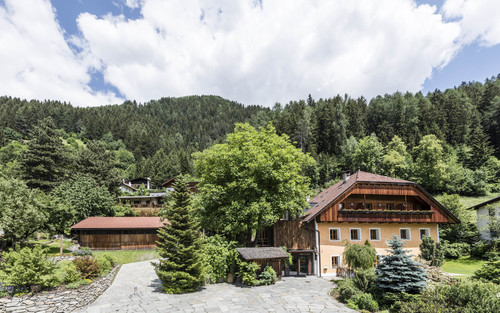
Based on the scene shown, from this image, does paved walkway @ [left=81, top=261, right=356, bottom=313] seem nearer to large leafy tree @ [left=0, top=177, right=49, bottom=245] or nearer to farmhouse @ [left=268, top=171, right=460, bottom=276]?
farmhouse @ [left=268, top=171, right=460, bottom=276]

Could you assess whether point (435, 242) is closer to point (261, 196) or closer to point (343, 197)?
point (343, 197)

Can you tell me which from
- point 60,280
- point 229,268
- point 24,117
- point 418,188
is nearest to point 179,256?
point 229,268

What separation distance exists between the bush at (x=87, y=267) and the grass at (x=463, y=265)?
32059 mm

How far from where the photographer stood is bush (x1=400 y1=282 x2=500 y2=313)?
1345 centimetres

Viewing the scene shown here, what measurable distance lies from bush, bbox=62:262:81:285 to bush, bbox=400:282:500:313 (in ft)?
73.4

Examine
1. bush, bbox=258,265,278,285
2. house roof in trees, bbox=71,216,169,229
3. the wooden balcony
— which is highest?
the wooden balcony

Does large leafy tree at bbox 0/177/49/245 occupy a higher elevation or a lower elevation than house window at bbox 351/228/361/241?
higher

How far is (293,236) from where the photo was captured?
29.7 meters

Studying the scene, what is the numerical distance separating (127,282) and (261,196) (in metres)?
13.9

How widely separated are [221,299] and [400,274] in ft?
39.3

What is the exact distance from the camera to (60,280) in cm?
1994

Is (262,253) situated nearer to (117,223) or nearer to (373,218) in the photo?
(373,218)

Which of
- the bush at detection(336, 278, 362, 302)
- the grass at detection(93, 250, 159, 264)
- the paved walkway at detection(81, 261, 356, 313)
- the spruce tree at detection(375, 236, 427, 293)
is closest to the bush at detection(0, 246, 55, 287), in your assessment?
the paved walkway at detection(81, 261, 356, 313)

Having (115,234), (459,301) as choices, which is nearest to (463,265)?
(459,301)
